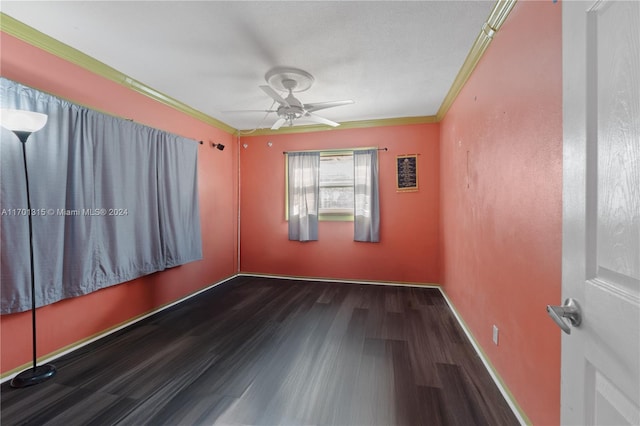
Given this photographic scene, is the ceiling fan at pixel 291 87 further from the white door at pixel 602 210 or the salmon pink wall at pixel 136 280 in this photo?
the white door at pixel 602 210

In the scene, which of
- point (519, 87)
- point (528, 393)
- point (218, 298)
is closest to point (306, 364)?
point (528, 393)

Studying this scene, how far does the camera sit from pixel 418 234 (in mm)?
3803

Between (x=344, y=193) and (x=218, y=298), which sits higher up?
(x=344, y=193)

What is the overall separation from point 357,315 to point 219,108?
3100mm

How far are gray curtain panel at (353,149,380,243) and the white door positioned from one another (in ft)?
10.3

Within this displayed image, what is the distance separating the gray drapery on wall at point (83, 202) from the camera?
1747mm

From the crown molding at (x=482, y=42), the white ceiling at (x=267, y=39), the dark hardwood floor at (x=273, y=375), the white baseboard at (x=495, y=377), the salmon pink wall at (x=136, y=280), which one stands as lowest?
the dark hardwood floor at (x=273, y=375)

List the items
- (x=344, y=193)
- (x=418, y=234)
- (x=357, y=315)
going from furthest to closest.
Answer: (x=344, y=193), (x=418, y=234), (x=357, y=315)

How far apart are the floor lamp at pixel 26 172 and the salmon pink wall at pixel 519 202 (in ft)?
9.44

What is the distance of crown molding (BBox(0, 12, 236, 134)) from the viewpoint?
1767mm

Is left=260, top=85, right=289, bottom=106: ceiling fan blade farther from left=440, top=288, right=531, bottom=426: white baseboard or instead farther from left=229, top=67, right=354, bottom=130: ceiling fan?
left=440, top=288, right=531, bottom=426: white baseboard

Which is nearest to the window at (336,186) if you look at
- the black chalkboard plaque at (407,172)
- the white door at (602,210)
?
the black chalkboard plaque at (407,172)

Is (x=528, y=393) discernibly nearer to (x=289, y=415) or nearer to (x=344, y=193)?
(x=289, y=415)

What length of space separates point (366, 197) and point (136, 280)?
305cm
